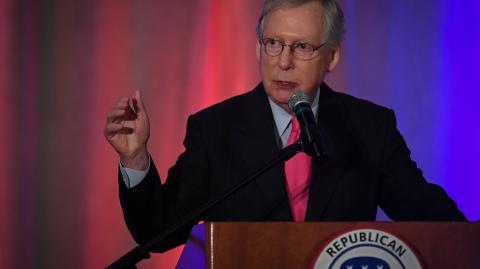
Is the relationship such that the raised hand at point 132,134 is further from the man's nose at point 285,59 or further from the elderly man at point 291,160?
the man's nose at point 285,59

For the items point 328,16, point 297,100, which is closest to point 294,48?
point 328,16

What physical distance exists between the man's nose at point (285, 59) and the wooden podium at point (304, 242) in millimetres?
758

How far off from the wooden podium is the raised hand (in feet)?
1.68

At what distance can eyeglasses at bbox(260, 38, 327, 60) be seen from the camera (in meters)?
1.82

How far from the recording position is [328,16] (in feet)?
6.14

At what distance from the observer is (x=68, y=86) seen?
2.56 meters

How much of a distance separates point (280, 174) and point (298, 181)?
6 cm

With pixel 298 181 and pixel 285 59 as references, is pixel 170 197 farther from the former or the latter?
pixel 285 59

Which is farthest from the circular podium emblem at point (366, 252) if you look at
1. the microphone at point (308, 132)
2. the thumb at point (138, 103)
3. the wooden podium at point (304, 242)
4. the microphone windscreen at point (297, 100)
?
the thumb at point (138, 103)

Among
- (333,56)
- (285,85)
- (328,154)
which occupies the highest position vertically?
(333,56)

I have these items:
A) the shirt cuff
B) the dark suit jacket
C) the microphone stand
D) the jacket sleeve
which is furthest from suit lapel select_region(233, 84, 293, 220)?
the microphone stand

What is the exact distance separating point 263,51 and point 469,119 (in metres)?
1.24

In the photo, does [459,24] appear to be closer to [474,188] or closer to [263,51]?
[474,188]

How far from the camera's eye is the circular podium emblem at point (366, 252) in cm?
109
